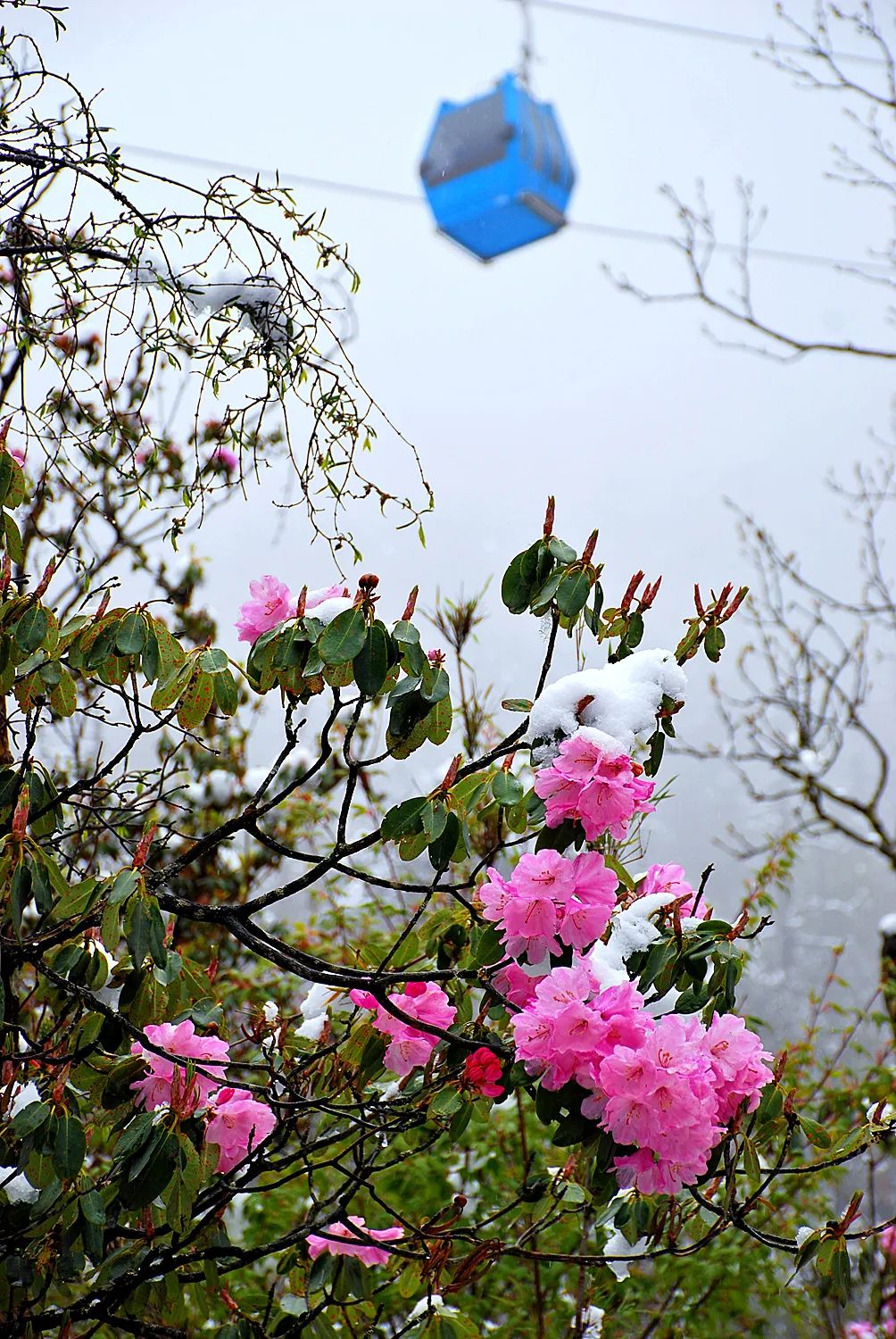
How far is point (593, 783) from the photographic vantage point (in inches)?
31.9

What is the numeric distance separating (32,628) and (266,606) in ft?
0.64

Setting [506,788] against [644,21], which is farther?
[644,21]

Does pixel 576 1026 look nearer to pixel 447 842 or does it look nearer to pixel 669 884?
pixel 447 842

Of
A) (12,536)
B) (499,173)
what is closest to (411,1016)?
(12,536)

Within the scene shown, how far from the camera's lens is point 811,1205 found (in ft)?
7.84

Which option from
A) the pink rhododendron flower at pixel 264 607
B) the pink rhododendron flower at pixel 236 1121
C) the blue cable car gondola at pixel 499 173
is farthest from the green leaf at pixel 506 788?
the blue cable car gondola at pixel 499 173

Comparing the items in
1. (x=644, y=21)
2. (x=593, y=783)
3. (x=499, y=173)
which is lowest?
(x=593, y=783)

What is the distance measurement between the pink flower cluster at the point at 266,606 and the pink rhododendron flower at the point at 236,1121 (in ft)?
1.35

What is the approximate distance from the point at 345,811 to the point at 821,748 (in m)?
3.21

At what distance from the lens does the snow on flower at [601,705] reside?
0.86 m

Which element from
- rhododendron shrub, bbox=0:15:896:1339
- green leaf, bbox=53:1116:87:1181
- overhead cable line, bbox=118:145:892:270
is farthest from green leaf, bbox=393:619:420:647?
overhead cable line, bbox=118:145:892:270

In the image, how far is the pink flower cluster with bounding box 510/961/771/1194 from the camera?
77 cm

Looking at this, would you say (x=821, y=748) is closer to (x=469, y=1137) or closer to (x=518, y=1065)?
(x=469, y=1137)

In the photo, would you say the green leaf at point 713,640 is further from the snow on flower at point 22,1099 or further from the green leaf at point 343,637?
the snow on flower at point 22,1099
